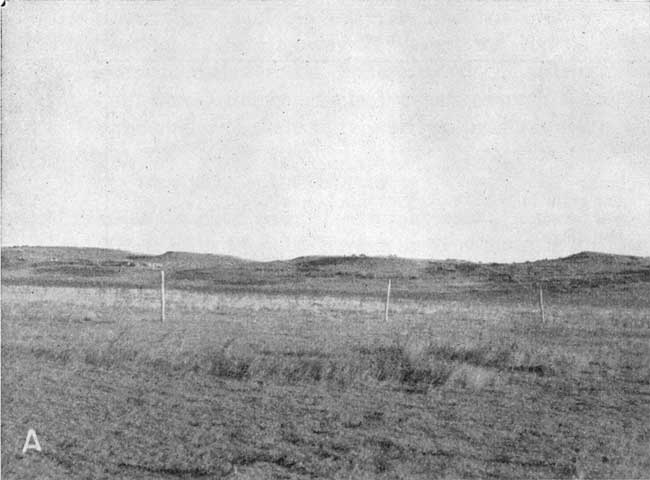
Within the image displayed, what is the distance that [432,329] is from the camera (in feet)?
70.2

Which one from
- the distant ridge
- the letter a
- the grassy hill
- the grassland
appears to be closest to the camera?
the letter a

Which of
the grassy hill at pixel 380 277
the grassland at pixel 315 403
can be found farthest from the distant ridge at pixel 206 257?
the grassland at pixel 315 403

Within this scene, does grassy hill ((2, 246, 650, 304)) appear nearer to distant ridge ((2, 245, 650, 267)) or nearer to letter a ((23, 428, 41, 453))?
distant ridge ((2, 245, 650, 267))

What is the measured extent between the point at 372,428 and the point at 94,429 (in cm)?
313

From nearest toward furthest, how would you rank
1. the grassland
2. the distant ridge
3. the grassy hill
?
the grassland
the grassy hill
the distant ridge

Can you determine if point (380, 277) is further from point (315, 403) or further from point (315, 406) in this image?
point (315, 406)

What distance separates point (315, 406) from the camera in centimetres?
977

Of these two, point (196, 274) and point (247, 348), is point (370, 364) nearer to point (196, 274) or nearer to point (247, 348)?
point (247, 348)

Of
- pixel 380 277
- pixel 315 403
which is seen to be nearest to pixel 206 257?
pixel 380 277

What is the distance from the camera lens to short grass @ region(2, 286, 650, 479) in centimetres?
714

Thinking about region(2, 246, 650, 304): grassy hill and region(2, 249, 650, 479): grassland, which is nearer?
region(2, 249, 650, 479): grassland

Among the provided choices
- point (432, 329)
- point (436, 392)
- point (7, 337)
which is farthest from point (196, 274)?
point (436, 392)

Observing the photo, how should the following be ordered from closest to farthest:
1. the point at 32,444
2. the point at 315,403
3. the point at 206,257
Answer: the point at 32,444, the point at 315,403, the point at 206,257

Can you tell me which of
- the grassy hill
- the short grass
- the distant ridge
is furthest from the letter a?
the distant ridge
